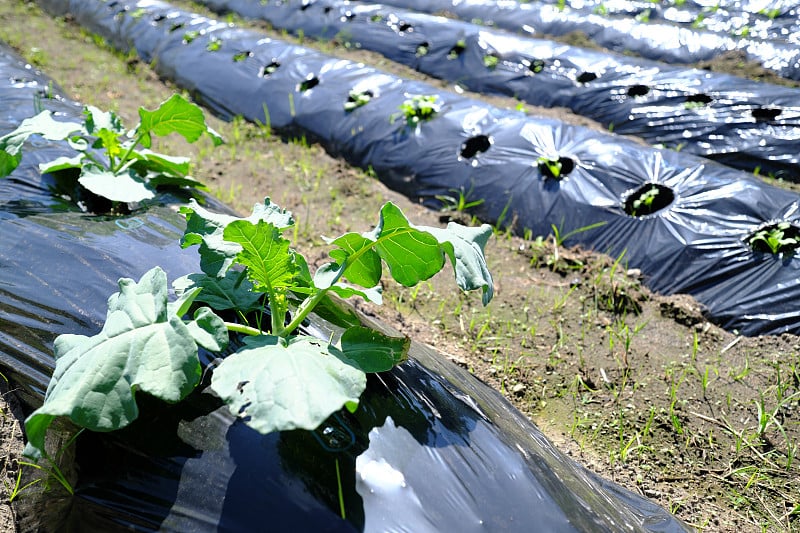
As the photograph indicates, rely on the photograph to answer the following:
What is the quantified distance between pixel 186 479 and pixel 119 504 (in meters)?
0.14

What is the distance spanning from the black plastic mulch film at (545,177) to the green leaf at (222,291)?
2115 millimetres

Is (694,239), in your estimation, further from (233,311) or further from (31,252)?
(31,252)

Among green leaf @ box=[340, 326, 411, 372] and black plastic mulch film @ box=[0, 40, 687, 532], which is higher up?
green leaf @ box=[340, 326, 411, 372]

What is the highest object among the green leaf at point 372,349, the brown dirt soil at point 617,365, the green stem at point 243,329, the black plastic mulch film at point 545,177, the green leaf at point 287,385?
Result: the green leaf at point 287,385

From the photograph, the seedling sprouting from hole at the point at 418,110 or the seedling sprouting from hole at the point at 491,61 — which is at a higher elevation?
the seedling sprouting from hole at the point at 491,61

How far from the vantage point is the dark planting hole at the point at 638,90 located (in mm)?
4469

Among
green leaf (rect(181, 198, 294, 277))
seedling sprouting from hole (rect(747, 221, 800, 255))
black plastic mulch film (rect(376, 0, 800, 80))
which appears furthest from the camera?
black plastic mulch film (rect(376, 0, 800, 80))

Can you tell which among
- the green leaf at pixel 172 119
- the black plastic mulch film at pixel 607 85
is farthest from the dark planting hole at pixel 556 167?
the green leaf at pixel 172 119

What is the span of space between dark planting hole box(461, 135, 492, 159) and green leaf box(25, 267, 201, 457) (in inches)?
109

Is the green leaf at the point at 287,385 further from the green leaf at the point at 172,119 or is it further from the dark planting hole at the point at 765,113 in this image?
the dark planting hole at the point at 765,113

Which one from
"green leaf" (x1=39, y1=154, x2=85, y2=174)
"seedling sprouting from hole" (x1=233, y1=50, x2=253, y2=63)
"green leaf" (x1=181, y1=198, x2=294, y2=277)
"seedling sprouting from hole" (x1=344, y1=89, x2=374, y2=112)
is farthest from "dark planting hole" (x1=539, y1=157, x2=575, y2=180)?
"seedling sprouting from hole" (x1=233, y1=50, x2=253, y2=63)

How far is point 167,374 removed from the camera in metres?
1.00

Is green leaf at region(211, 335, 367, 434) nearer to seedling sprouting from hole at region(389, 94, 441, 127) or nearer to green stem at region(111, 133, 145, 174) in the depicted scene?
green stem at region(111, 133, 145, 174)

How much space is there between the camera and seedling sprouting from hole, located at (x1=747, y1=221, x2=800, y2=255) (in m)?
2.53
